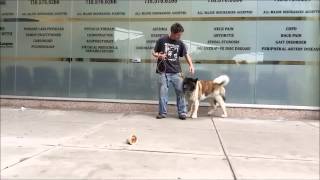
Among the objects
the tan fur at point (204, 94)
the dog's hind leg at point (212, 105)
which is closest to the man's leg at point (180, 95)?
the tan fur at point (204, 94)

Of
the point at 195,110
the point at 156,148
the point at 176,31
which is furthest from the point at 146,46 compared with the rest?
the point at 156,148

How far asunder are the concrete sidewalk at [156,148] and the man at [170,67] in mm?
317

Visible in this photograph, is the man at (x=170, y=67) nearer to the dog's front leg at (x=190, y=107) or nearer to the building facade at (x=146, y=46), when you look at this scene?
the dog's front leg at (x=190, y=107)

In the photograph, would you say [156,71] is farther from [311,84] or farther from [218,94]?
[311,84]

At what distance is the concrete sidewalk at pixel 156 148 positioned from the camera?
5.42 meters

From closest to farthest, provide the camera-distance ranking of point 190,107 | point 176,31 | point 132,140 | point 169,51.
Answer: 1. point 132,140
2. point 176,31
3. point 169,51
4. point 190,107

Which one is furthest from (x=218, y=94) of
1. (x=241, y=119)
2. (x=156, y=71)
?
(x=156, y=71)

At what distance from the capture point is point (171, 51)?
32.3 feet

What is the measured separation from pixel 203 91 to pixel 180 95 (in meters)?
0.51

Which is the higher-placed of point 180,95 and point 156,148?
point 180,95

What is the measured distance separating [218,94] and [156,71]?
4.63 ft

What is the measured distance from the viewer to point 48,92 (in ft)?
37.6

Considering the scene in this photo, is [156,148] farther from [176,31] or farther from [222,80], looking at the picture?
[222,80]

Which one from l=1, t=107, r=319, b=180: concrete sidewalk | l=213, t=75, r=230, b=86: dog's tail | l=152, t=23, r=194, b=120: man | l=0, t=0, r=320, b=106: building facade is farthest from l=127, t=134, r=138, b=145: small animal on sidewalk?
l=0, t=0, r=320, b=106: building facade
